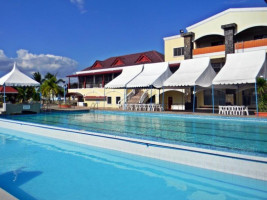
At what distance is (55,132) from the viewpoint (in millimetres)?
10320

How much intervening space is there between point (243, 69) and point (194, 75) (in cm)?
340

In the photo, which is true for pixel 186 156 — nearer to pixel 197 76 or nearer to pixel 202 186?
pixel 202 186

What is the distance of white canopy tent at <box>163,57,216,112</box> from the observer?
1688cm

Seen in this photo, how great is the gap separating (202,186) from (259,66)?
1240 centimetres

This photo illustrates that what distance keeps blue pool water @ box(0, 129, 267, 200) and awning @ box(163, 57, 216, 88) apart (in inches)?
417

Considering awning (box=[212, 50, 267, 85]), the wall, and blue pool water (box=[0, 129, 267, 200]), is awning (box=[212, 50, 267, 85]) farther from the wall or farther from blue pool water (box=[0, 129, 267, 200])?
blue pool water (box=[0, 129, 267, 200])

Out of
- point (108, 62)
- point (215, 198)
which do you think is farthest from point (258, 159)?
point (108, 62)

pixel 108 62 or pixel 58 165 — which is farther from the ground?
pixel 108 62

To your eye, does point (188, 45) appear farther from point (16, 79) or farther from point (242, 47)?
point (16, 79)

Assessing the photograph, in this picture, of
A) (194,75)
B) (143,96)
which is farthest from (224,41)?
(143,96)

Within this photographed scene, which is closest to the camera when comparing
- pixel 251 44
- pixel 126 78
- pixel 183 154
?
pixel 183 154

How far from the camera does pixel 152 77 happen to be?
2030 cm

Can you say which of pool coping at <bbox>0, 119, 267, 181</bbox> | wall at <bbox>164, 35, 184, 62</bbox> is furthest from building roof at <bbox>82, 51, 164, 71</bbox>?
pool coping at <bbox>0, 119, 267, 181</bbox>

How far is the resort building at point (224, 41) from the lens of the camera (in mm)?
20250
